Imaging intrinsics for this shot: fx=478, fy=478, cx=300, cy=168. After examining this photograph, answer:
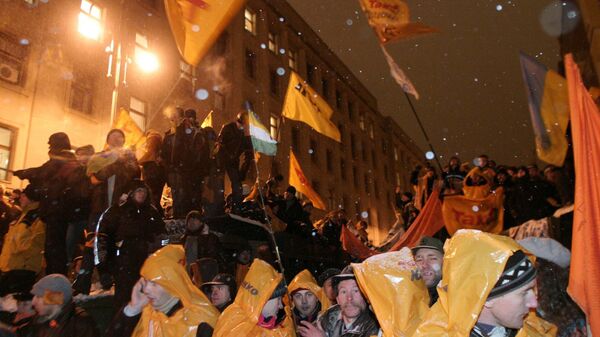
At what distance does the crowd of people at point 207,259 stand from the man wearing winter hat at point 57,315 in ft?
0.04

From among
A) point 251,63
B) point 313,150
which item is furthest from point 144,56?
point 313,150

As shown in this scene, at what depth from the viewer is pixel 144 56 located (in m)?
19.6

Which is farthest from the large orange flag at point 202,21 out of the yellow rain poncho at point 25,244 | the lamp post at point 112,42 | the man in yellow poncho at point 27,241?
the lamp post at point 112,42

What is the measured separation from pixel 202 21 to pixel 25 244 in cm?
389

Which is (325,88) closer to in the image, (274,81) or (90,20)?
(274,81)

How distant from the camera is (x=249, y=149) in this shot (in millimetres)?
9031

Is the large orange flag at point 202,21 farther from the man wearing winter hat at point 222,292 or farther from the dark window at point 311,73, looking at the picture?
the dark window at point 311,73

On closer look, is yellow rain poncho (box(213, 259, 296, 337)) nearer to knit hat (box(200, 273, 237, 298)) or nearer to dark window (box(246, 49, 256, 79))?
knit hat (box(200, 273, 237, 298))

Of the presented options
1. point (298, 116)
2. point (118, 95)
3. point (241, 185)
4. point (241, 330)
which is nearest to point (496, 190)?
point (298, 116)

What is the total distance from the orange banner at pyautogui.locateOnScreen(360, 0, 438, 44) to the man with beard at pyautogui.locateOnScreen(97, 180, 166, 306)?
649 cm

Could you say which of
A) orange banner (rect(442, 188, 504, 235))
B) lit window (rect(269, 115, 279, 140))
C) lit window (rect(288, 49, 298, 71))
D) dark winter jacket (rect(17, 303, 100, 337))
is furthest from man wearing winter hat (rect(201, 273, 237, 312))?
lit window (rect(288, 49, 298, 71))

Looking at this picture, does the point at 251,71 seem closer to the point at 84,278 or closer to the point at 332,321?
the point at 84,278

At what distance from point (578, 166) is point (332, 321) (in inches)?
88.4

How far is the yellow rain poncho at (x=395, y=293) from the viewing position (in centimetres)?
285
